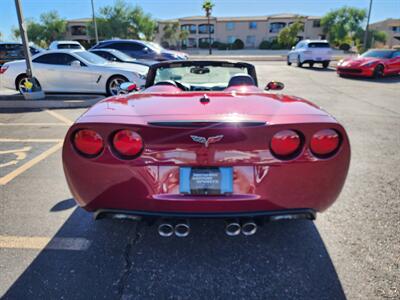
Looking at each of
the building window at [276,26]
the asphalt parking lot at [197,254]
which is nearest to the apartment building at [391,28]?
the building window at [276,26]

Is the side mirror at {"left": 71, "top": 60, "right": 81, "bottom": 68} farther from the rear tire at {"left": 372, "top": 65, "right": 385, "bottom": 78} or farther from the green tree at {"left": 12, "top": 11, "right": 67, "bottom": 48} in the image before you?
the green tree at {"left": 12, "top": 11, "right": 67, "bottom": 48}

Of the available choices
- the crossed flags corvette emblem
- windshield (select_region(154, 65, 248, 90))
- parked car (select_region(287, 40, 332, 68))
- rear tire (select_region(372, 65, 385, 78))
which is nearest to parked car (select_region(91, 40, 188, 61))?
parked car (select_region(287, 40, 332, 68))

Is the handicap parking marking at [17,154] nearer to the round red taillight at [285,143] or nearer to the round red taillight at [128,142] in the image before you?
the round red taillight at [128,142]

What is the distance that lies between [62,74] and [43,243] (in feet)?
25.1

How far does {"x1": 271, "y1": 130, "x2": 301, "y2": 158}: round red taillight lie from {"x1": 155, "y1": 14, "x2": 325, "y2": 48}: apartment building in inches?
2637

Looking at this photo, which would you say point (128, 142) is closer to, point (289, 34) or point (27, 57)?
point (27, 57)

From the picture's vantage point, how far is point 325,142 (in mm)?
2020

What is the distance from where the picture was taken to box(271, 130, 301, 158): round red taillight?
1.95m

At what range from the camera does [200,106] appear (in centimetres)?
214

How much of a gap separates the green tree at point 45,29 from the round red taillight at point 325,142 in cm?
7440

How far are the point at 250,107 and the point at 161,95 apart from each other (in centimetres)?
79

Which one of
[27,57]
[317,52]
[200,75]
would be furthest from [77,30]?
[200,75]

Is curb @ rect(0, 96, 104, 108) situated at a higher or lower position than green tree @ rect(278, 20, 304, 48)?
lower

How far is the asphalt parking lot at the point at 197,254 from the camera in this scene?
204 centimetres
